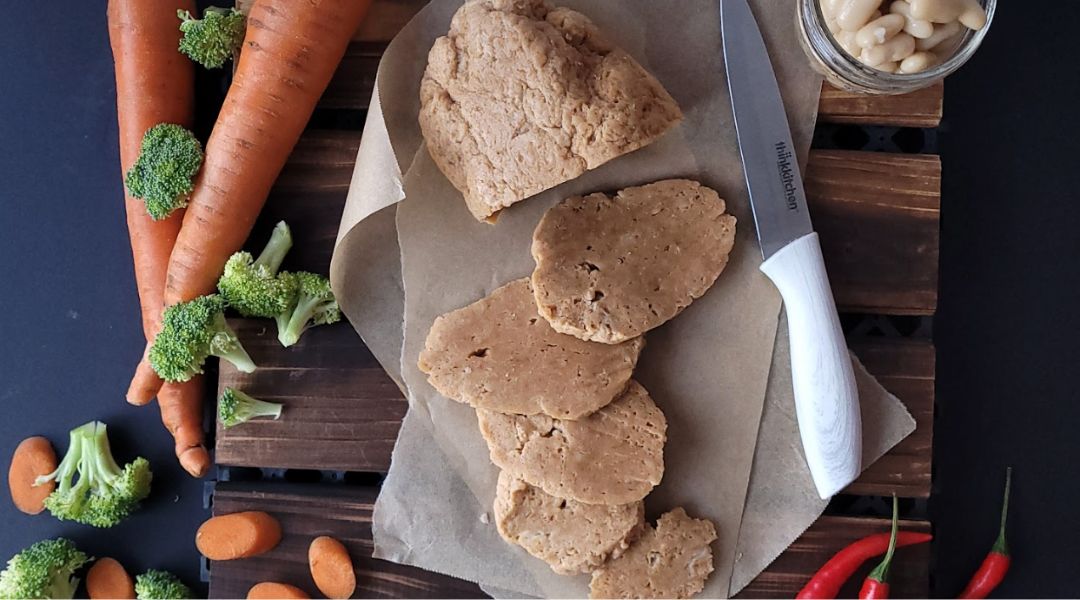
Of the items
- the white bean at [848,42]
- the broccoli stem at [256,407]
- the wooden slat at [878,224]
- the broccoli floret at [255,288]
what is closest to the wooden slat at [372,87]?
the wooden slat at [878,224]

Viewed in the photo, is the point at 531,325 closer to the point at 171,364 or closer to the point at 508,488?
the point at 508,488

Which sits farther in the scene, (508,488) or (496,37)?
(508,488)

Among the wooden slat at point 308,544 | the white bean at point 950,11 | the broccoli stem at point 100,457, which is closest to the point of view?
the white bean at point 950,11

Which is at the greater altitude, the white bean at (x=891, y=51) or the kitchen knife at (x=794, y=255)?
the white bean at (x=891, y=51)

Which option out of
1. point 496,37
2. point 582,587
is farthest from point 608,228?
point 582,587

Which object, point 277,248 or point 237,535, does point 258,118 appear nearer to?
point 277,248

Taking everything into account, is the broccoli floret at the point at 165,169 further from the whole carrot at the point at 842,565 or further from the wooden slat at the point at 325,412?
the whole carrot at the point at 842,565
